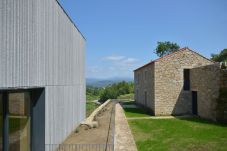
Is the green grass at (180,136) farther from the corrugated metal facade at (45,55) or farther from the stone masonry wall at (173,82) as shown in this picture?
the stone masonry wall at (173,82)

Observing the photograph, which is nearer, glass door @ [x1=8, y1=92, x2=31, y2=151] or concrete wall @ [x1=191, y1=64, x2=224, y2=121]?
glass door @ [x1=8, y1=92, x2=31, y2=151]

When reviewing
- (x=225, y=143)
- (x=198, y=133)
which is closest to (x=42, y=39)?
(x=225, y=143)

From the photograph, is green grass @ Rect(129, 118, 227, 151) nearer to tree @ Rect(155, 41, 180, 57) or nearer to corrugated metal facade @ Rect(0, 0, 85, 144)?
corrugated metal facade @ Rect(0, 0, 85, 144)

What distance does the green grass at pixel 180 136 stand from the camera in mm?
12398

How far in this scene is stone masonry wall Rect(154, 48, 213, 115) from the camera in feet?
81.0

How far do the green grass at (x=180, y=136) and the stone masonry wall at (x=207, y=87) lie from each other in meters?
1.99

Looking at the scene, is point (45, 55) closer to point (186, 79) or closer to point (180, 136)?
point (180, 136)

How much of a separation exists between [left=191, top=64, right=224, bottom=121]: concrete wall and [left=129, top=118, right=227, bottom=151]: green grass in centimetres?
194

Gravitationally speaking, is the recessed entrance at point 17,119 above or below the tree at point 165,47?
below

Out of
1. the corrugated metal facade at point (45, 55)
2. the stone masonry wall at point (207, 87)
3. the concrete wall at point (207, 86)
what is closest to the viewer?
the corrugated metal facade at point (45, 55)

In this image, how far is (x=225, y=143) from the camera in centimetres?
1293

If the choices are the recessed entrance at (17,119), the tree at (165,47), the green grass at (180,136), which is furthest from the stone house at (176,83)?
the tree at (165,47)

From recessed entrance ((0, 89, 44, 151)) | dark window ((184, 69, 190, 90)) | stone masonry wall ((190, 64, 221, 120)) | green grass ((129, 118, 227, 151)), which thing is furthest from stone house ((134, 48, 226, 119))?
recessed entrance ((0, 89, 44, 151))

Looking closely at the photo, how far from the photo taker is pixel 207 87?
21375 millimetres
